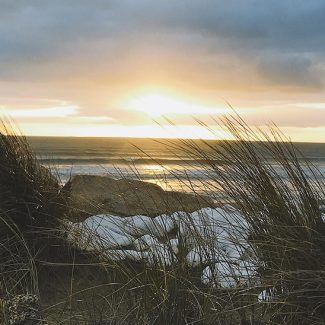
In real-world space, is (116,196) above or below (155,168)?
above

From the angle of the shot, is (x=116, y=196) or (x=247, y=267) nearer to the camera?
(x=247, y=267)

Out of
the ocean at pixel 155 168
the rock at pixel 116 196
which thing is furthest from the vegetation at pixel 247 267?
the rock at pixel 116 196

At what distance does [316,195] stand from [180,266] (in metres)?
0.86

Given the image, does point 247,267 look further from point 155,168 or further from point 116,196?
point 155,168

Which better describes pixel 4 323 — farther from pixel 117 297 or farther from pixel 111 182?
pixel 111 182

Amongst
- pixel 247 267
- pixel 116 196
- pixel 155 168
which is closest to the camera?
pixel 247 267

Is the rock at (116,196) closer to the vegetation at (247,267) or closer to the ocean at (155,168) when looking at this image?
the ocean at (155,168)

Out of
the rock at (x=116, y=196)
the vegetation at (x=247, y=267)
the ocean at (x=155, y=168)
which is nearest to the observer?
the vegetation at (x=247, y=267)

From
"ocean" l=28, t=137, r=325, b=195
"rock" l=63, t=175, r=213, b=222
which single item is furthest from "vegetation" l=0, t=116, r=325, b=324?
"rock" l=63, t=175, r=213, b=222

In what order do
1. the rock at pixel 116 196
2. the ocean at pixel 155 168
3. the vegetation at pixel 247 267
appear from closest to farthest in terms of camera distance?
the vegetation at pixel 247 267, the ocean at pixel 155 168, the rock at pixel 116 196

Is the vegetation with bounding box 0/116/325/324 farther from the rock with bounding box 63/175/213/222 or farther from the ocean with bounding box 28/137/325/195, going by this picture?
the rock with bounding box 63/175/213/222

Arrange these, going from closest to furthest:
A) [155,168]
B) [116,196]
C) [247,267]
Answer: [247,267] < [116,196] < [155,168]

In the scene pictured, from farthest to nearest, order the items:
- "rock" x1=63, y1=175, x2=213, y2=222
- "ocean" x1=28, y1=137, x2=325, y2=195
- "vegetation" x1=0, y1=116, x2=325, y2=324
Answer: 1. "rock" x1=63, y1=175, x2=213, y2=222
2. "ocean" x1=28, y1=137, x2=325, y2=195
3. "vegetation" x1=0, y1=116, x2=325, y2=324

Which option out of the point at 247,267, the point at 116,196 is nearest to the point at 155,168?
the point at 116,196
